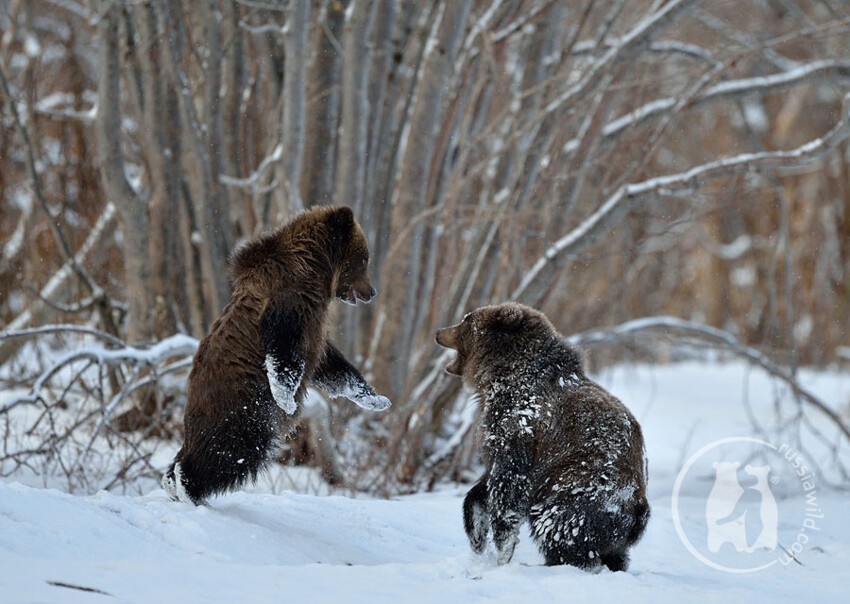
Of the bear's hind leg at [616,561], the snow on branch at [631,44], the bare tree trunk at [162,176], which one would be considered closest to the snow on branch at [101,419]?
the bare tree trunk at [162,176]

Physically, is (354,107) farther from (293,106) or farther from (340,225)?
(340,225)

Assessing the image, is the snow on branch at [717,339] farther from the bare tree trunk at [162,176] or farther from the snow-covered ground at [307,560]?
the bare tree trunk at [162,176]

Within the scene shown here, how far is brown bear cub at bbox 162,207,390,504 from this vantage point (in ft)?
17.9

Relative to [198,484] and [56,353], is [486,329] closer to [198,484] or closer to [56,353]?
[198,484]

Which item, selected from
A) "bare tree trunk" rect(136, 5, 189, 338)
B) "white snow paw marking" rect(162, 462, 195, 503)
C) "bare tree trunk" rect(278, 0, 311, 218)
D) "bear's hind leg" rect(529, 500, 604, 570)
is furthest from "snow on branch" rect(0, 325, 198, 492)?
"bear's hind leg" rect(529, 500, 604, 570)

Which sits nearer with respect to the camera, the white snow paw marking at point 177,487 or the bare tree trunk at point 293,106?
the white snow paw marking at point 177,487

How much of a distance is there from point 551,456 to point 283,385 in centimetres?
141

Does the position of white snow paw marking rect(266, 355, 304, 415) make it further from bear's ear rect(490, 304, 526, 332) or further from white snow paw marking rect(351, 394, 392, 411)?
bear's ear rect(490, 304, 526, 332)

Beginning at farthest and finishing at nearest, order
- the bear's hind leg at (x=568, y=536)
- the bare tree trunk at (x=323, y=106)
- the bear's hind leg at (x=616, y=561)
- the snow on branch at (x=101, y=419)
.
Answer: the bare tree trunk at (x=323, y=106)
the snow on branch at (x=101, y=419)
the bear's hind leg at (x=616, y=561)
the bear's hind leg at (x=568, y=536)

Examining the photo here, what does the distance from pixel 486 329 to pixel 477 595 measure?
185cm

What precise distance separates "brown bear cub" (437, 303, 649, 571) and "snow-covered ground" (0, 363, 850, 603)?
0.18 meters

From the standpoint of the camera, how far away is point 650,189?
30.3ft

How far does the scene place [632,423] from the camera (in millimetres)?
5387

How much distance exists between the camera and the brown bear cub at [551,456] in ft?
16.7
